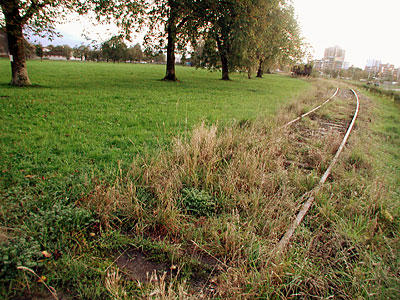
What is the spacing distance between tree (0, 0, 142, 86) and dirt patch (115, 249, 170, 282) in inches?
573

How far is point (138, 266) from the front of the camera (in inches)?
99.3

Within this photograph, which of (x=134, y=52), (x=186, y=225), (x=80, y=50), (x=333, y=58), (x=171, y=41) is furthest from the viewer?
(x=333, y=58)

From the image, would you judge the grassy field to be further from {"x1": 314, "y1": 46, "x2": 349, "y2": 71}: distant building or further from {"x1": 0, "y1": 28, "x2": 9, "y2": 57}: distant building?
{"x1": 314, "y1": 46, "x2": 349, "y2": 71}: distant building

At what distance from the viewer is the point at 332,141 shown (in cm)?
636

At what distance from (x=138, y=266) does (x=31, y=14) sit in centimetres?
1616

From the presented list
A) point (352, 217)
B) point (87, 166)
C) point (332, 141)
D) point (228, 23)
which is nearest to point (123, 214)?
point (87, 166)

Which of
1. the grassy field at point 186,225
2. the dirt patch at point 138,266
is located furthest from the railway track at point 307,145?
the dirt patch at point 138,266

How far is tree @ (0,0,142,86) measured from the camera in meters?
12.9

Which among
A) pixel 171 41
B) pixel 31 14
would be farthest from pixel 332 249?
pixel 171 41

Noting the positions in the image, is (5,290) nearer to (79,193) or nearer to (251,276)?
(79,193)

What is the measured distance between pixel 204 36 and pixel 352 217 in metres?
19.5

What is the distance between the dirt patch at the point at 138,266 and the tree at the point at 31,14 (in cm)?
1456

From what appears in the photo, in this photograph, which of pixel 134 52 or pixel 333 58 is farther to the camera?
pixel 333 58

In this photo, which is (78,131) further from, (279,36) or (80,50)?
(279,36)
